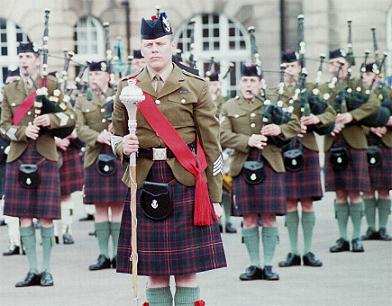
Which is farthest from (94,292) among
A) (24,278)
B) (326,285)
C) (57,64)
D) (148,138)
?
(57,64)

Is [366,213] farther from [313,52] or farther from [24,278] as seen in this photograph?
[313,52]

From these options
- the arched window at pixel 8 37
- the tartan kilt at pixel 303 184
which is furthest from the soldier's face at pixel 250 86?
the arched window at pixel 8 37

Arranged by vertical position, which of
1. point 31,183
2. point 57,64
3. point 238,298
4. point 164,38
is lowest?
point 238,298

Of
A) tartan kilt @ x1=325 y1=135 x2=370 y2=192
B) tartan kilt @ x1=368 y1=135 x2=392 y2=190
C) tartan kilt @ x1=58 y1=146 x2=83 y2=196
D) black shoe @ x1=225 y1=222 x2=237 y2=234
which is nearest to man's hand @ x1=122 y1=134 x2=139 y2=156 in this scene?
tartan kilt @ x1=325 y1=135 x2=370 y2=192

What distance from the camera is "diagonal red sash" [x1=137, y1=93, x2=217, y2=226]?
7133 mm

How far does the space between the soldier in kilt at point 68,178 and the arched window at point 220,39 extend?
10513mm

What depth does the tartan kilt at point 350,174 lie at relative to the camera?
11.4 metres

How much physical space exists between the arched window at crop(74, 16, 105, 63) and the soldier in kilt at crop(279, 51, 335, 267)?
13.1 meters

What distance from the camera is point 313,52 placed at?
75.0 feet

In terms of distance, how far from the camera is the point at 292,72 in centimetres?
1079

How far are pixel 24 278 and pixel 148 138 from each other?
331 centimetres

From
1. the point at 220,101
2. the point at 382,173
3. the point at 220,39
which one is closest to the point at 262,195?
the point at 382,173

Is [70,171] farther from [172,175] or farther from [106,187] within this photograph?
[172,175]

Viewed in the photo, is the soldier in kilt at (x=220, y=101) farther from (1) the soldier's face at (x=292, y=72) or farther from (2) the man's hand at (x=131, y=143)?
(2) the man's hand at (x=131, y=143)
